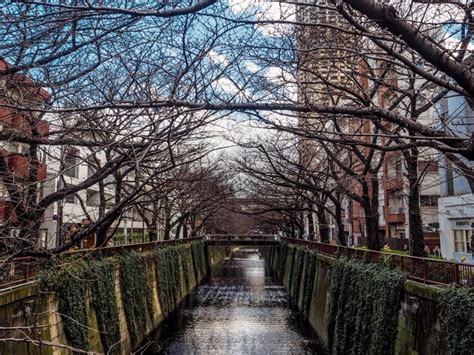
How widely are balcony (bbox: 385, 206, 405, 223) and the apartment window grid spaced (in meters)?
12.0

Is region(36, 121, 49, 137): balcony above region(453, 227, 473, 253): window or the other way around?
above

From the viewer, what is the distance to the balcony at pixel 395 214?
137 ft

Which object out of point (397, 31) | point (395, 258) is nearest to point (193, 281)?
point (395, 258)

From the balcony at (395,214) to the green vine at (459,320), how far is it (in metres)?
34.1

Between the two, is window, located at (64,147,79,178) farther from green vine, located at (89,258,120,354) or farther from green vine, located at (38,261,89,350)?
A: green vine, located at (89,258,120,354)

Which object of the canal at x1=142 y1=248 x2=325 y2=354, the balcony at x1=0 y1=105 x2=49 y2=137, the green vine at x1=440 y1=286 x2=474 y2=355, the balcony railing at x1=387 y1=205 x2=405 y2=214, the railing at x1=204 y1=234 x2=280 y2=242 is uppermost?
the balcony at x1=0 y1=105 x2=49 y2=137

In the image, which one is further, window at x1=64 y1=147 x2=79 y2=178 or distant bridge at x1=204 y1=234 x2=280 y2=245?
distant bridge at x1=204 y1=234 x2=280 y2=245

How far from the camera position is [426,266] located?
10953 millimetres

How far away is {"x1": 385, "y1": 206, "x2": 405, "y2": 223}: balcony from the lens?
4184 centimetres

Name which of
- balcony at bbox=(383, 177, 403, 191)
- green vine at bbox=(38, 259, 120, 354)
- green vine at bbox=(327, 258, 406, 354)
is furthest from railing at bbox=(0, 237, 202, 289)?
balcony at bbox=(383, 177, 403, 191)

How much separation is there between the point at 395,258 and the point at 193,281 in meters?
29.8

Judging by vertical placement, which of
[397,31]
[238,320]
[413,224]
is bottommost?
[238,320]

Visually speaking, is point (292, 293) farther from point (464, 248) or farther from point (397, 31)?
point (397, 31)

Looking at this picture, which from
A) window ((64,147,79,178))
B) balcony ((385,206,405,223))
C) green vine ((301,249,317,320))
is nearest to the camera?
window ((64,147,79,178))
